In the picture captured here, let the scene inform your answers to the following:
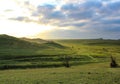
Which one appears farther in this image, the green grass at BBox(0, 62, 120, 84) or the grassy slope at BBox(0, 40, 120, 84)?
the grassy slope at BBox(0, 40, 120, 84)

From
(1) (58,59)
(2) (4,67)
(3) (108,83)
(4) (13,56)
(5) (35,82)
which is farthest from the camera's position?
(4) (13,56)

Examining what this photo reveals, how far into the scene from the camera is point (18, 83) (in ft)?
97.9

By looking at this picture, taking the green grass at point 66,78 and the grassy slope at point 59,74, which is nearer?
the green grass at point 66,78

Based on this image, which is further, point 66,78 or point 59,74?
point 59,74

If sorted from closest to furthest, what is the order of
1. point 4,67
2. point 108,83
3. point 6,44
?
point 108,83
point 4,67
point 6,44

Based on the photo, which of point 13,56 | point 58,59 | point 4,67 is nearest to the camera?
point 4,67

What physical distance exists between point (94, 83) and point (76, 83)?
1.88 metres

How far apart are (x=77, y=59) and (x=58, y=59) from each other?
17.4 ft

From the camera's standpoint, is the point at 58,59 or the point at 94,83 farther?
the point at 58,59

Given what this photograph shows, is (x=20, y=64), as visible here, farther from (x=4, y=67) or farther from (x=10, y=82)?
(x=10, y=82)

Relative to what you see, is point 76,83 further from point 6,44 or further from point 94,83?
point 6,44

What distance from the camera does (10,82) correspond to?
3091 cm

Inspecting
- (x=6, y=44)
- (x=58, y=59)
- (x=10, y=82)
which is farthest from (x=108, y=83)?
(x=6, y=44)

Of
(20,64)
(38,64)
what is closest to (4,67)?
(20,64)
